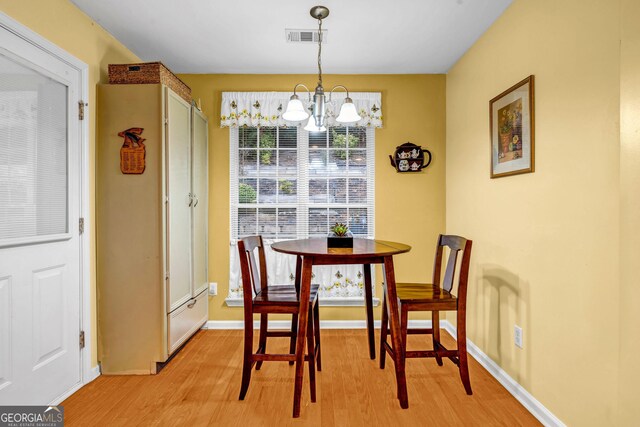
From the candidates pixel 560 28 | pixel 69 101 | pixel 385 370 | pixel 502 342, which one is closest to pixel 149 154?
pixel 69 101

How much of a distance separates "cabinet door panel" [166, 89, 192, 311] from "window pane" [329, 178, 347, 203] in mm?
1319

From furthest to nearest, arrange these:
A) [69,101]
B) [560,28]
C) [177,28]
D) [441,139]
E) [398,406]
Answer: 1. [441,139]
2. [177,28]
3. [69,101]
4. [398,406]
5. [560,28]

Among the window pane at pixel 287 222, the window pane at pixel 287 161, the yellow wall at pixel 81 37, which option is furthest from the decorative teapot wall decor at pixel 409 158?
the yellow wall at pixel 81 37

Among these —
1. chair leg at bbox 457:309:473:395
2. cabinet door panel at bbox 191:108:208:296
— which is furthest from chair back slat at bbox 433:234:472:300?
cabinet door panel at bbox 191:108:208:296

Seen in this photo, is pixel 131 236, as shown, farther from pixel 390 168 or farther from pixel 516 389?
pixel 516 389

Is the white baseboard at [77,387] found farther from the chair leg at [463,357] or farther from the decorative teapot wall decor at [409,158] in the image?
the decorative teapot wall decor at [409,158]

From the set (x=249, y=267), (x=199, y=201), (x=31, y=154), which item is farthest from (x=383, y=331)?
(x=31, y=154)

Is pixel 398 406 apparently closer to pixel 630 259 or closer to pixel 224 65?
pixel 630 259

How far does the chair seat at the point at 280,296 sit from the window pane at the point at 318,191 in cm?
118

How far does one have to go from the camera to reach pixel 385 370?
2453mm

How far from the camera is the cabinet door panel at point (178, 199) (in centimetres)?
251

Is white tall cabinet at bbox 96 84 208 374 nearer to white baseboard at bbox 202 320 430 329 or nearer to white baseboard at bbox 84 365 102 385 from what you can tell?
white baseboard at bbox 84 365 102 385

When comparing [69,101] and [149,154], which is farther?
[149,154]

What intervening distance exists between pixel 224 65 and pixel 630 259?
3174 millimetres
